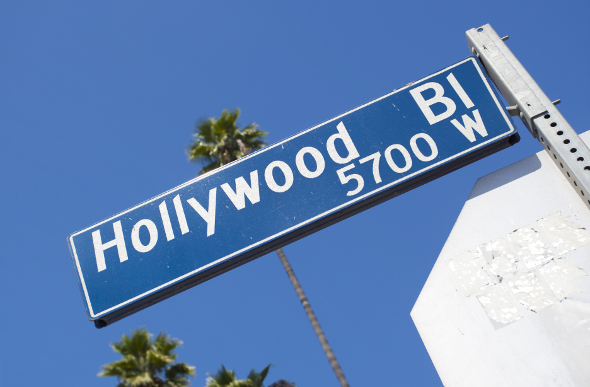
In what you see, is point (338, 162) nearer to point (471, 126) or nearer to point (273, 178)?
point (273, 178)

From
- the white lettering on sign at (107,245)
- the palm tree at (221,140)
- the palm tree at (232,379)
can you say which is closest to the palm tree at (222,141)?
the palm tree at (221,140)

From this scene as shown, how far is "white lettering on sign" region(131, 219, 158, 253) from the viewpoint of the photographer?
2057 millimetres

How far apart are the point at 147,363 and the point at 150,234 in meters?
13.1

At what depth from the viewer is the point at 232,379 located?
13227 mm

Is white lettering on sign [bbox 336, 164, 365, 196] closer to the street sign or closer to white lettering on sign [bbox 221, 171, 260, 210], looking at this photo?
the street sign

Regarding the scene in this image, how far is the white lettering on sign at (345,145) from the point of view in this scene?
6.64 feet

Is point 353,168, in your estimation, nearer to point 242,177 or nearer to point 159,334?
point 242,177

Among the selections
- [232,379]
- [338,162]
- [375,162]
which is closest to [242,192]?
[338,162]

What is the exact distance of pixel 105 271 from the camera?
2045mm

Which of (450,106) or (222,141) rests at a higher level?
(222,141)

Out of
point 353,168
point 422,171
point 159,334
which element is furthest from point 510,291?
point 159,334

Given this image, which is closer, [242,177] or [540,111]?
[540,111]

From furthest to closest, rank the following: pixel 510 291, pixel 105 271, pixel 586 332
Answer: pixel 105 271 < pixel 510 291 < pixel 586 332

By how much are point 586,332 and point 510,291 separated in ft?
0.71
